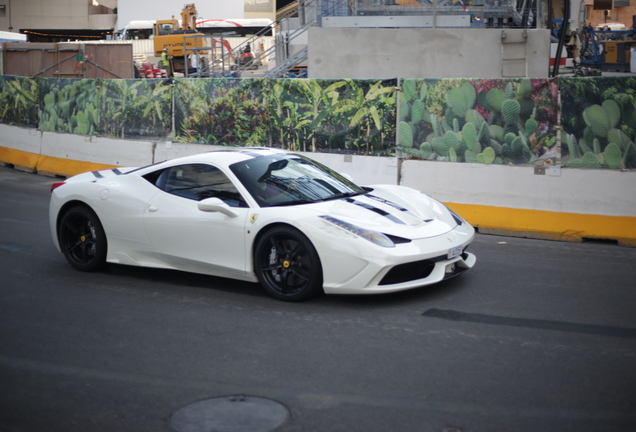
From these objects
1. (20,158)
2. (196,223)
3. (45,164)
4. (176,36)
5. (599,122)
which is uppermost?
(176,36)

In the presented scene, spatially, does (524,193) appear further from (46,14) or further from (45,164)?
(46,14)

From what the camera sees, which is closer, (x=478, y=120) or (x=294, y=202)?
(x=294, y=202)

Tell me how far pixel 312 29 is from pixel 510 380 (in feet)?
51.3

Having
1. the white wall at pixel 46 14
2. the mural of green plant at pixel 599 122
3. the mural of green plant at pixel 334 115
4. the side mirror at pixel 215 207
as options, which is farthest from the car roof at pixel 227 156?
the white wall at pixel 46 14

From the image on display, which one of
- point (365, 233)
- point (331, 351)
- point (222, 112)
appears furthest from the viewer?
point (222, 112)

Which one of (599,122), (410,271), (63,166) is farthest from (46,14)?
(410,271)

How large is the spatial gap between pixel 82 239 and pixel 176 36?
35.8 m

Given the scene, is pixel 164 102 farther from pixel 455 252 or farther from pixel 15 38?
pixel 15 38

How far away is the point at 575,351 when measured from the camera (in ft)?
17.0

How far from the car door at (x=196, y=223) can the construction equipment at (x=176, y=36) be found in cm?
3310

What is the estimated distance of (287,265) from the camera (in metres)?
6.53

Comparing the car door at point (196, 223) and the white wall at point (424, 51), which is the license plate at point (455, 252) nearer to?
the car door at point (196, 223)

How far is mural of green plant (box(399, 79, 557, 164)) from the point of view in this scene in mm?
10086

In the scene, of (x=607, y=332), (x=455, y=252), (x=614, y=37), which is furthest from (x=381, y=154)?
(x=614, y=37)
